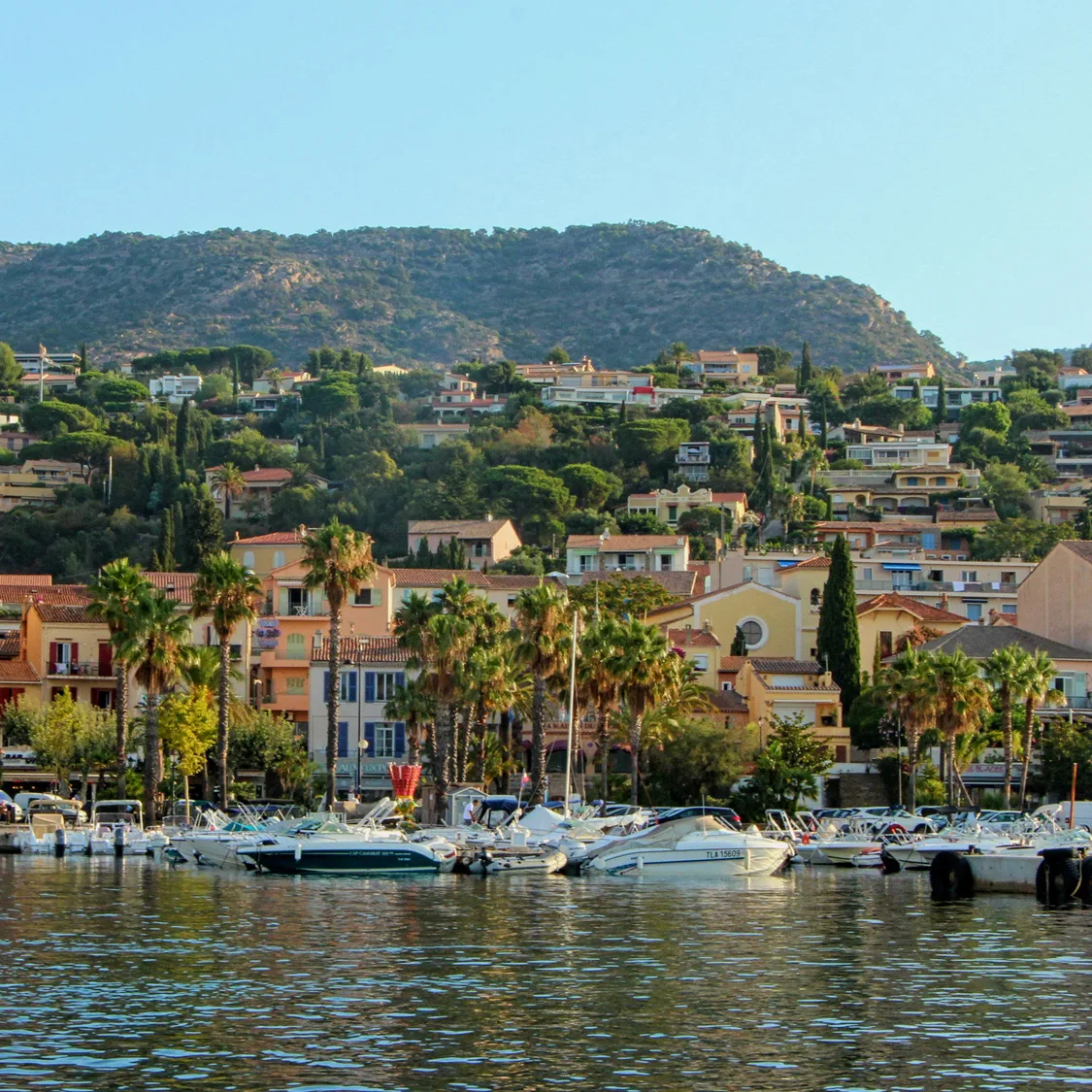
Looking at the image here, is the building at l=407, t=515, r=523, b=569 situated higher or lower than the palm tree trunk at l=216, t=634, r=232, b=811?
higher

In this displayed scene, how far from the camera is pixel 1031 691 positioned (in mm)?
82000

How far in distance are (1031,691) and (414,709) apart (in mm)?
25596

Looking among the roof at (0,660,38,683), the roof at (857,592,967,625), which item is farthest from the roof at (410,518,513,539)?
the roof at (0,660,38,683)

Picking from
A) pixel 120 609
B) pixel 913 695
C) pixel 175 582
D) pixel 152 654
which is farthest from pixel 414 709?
pixel 175 582

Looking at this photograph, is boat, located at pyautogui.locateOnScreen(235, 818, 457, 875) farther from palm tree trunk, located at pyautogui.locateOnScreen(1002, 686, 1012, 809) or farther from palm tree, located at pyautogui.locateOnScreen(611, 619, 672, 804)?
palm tree trunk, located at pyautogui.locateOnScreen(1002, 686, 1012, 809)

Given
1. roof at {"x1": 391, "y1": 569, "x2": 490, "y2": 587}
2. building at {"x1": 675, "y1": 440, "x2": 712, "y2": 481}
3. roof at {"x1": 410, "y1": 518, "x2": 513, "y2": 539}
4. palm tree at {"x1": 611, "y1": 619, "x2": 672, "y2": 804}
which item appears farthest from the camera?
building at {"x1": 675, "y1": 440, "x2": 712, "y2": 481}

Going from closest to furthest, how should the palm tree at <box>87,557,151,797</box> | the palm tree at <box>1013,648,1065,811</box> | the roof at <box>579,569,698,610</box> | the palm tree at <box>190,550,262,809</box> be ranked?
the palm tree at <box>87,557,151,797</box> → the palm tree at <box>190,550,262,809</box> → the palm tree at <box>1013,648,1065,811</box> → the roof at <box>579,569,698,610</box>

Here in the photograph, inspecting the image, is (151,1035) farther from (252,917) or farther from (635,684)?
(635,684)

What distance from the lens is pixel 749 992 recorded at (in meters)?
35.9

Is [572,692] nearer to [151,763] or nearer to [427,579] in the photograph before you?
[151,763]

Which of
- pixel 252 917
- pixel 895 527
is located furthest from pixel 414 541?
pixel 252 917

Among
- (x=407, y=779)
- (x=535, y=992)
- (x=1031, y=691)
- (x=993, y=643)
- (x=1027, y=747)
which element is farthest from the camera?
(x=993, y=643)

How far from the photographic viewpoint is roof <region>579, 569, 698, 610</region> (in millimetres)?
128625

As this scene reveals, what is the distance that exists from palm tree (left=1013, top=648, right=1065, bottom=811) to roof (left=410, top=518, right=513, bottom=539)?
76731 millimetres
